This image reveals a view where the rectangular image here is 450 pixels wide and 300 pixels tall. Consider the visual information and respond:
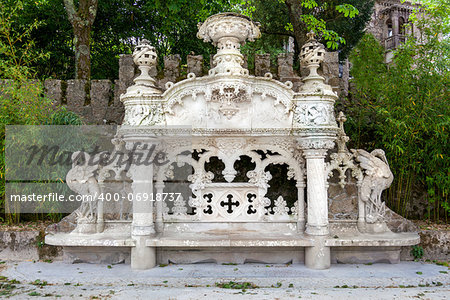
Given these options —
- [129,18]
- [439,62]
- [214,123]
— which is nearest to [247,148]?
[214,123]

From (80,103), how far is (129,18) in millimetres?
5334

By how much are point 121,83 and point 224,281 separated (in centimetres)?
369

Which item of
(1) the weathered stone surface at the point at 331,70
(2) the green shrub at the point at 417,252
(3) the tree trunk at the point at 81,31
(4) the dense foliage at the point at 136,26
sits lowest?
(2) the green shrub at the point at 417,252

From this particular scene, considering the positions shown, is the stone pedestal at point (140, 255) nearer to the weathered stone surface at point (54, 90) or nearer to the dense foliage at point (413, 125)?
the weathered stone surface at point (54, 90)

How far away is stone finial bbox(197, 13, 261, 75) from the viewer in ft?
Answer: 13.7

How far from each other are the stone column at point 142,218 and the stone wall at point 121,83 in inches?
72.7

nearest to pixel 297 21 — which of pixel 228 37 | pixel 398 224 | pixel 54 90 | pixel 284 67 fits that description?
pixel 284 67

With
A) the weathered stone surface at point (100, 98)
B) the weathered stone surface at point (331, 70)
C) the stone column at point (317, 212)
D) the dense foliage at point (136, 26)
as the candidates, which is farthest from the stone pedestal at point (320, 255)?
the dense foliage at point (136, 26)

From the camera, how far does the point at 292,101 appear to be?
13.9ft

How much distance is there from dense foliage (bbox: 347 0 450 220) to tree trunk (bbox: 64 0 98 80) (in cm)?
490

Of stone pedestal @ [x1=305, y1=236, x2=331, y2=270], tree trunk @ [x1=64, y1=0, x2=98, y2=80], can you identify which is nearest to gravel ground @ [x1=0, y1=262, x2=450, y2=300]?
stone pedestal @ [x1=305, y1=236, x2=331, y2=270]

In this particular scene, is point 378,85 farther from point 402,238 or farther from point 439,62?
point 402,238

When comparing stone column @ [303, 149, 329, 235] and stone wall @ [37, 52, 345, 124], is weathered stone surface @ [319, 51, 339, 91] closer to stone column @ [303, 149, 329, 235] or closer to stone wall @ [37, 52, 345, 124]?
stone wall @ [37, 52, 345, 124]

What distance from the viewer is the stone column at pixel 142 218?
4.22 m
